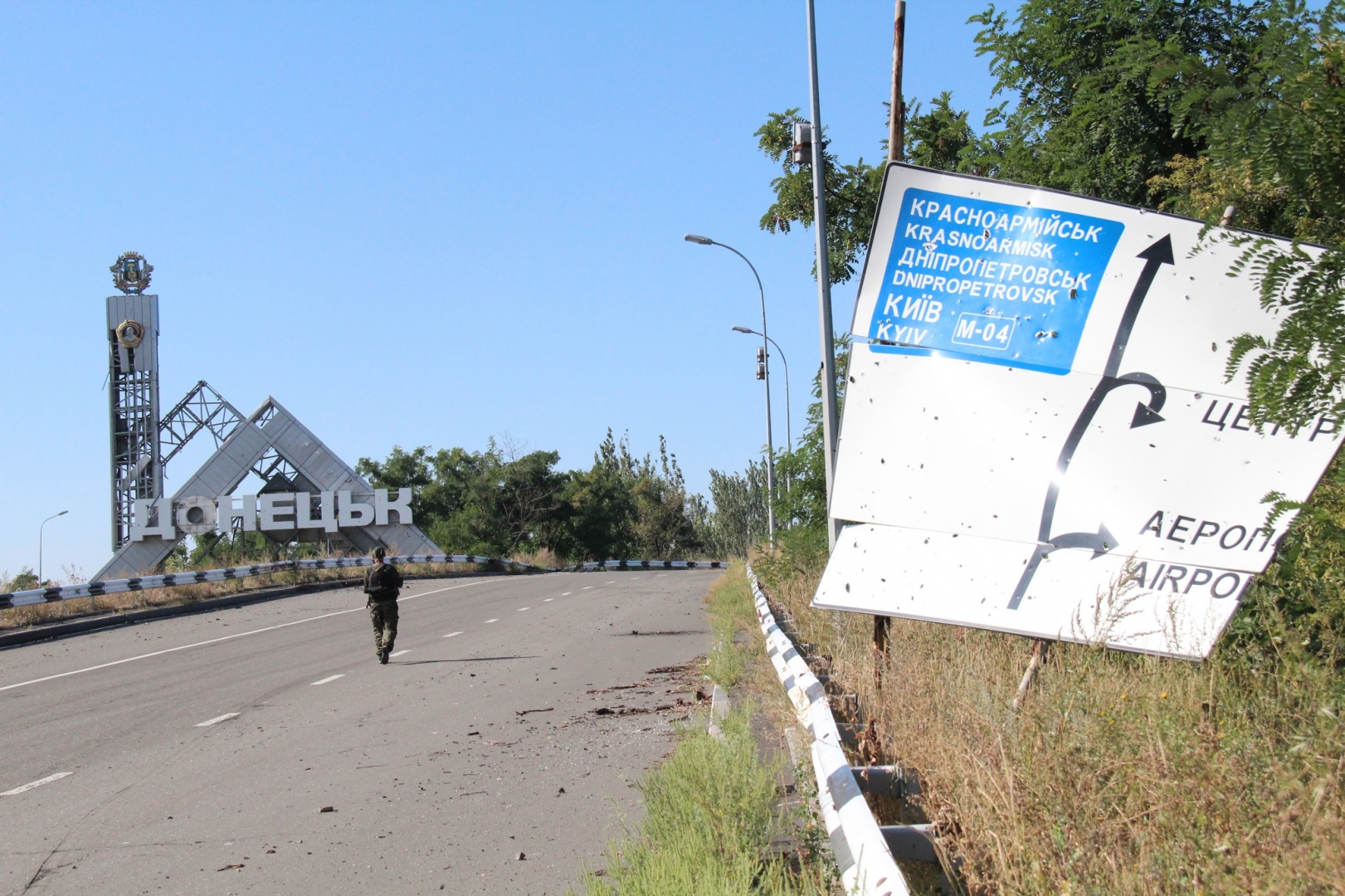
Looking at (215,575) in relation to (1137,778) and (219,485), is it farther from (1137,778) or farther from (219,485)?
(1137,778)

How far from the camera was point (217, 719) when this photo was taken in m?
11.4

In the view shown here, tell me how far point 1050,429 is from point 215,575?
32.6 metres

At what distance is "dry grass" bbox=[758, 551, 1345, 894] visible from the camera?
334 cm

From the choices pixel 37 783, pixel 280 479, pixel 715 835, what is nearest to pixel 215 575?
pixel 280 479

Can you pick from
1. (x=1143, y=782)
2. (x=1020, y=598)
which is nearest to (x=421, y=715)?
(x=1020, y=598)

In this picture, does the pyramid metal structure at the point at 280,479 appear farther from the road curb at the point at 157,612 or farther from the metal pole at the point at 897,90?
the metal pole at the point at 897,90

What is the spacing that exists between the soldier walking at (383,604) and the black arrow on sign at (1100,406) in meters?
11.4

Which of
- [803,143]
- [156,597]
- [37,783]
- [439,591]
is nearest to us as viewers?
[37,783]

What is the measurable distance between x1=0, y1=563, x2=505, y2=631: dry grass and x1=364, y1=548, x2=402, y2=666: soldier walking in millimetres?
11181

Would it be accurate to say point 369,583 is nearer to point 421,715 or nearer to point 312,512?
point 421,715

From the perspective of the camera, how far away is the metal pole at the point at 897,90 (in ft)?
31.4

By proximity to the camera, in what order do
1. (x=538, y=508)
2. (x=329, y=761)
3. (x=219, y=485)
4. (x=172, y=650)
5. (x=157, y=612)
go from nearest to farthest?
(x=329, y=761) → (x=172, y=650) → (x=157, y=612) → (x=219, y=485) → (x=538, y=508)

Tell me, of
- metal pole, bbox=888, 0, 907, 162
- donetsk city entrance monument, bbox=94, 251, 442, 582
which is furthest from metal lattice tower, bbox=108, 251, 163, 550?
metal pole, bbox=888, 0, 907, 162

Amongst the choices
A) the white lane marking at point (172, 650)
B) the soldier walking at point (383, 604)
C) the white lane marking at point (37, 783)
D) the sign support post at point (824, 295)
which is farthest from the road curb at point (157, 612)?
the sign support post at point (824, 295)
